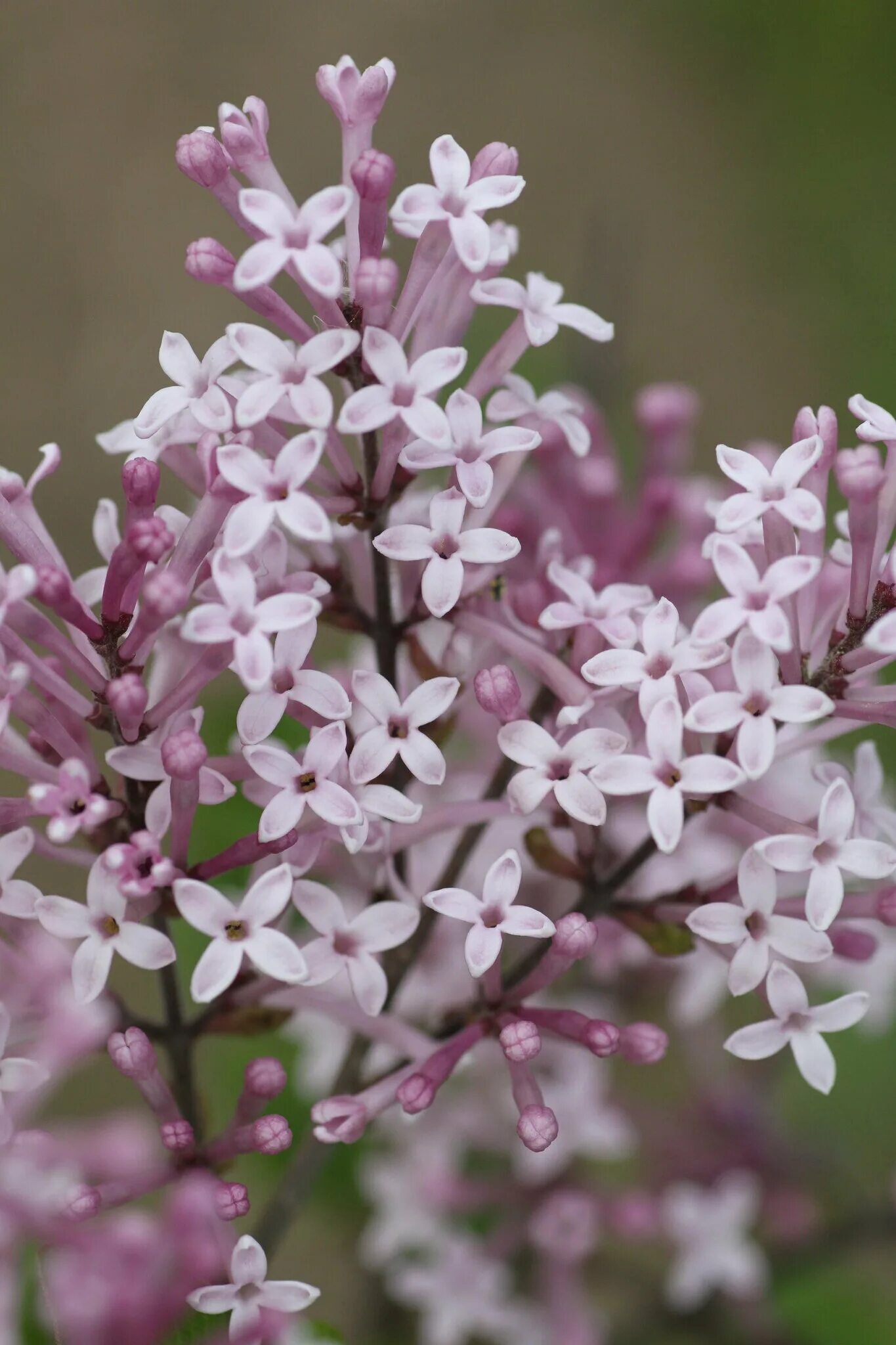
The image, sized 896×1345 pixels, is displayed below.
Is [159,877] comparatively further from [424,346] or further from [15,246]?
[15,246]

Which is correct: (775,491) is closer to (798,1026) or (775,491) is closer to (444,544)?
(444,544)

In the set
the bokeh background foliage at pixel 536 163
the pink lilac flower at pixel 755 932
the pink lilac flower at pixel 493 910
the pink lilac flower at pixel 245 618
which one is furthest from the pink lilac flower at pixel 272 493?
the bokeh background foliage at pixel 536 163

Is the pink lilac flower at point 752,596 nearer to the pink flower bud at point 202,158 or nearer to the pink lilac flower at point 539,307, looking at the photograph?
the pink lilac flower at point 539,307

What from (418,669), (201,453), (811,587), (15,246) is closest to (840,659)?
(811,587)

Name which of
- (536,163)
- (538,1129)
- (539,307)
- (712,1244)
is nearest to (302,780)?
(538,1129)

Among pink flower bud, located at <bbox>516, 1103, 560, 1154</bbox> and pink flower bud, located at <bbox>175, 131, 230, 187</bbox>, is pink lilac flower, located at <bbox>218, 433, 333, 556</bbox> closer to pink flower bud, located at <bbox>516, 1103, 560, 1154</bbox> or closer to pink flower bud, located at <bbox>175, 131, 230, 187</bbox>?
pink flower bud, located at <bbox>175, 131, 230, 187</bbox>

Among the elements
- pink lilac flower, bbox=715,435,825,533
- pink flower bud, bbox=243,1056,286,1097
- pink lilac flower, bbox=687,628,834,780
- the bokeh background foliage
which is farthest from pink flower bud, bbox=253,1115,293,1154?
the bokeh background foliage
